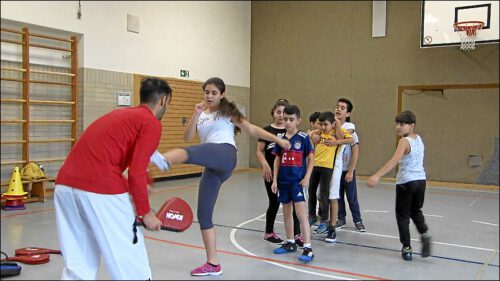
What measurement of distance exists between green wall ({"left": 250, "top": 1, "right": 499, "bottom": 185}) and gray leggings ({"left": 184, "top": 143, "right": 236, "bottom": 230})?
7695mm

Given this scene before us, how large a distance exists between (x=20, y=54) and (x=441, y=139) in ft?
27.2

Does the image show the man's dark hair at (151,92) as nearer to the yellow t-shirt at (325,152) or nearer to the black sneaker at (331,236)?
the yellow t-shirt at (325,152)

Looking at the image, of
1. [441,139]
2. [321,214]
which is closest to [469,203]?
[441,139]

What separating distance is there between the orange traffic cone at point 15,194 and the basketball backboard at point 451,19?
7.91 m

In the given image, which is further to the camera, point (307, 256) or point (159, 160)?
point (307, 256)

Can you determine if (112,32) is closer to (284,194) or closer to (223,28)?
(223,28)

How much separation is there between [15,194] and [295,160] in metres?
4.41

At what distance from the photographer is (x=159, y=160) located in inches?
101

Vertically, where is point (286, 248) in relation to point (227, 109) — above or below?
below

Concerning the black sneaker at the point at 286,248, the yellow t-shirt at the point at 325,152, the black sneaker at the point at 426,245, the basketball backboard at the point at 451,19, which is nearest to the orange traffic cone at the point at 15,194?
the black sneaker at the point at 286,248

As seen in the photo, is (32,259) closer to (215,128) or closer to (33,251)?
(33,251)

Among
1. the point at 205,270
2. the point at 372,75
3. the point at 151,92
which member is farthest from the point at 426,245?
the point at 372,75

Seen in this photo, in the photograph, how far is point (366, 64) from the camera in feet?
34.8

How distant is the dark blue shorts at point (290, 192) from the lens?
407 cm
